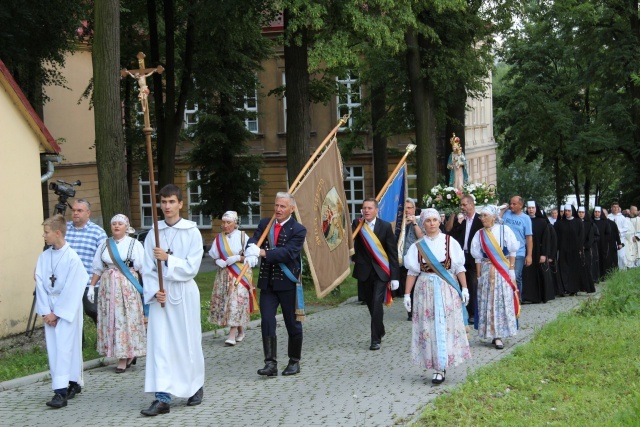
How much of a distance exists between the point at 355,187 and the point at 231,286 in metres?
35.1

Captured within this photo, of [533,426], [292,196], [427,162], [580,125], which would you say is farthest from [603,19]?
[533,426]

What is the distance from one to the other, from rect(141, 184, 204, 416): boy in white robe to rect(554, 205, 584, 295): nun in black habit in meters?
13.1

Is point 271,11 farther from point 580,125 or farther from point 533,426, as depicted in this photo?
point 580,125

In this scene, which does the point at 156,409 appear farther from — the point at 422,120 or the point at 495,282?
the point at 422,120

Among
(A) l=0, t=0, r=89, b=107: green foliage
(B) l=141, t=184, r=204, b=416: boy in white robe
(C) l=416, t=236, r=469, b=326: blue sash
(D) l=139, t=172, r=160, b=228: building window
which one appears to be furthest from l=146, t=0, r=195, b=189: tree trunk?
(D) l=139, t=172, r=160, b=228: building window

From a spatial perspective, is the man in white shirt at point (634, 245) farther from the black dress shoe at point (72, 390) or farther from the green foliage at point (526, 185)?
the green foliage at point (526, 185)

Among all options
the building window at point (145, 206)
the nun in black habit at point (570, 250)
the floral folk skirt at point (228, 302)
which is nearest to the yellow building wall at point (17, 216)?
the floral folk skirt at point (228, 302)

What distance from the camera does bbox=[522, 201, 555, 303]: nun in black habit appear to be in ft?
65.5

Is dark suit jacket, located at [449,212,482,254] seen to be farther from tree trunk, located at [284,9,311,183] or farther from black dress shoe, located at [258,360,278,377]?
black dress shoe, located at [258,360,278,377]

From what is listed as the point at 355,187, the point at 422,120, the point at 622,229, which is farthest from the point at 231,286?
the point at 355,187

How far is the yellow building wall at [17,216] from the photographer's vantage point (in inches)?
635

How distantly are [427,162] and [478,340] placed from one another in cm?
1318

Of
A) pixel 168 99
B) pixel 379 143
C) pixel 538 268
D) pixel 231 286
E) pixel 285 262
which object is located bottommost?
pixel 538 268

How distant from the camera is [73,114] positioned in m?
42.9
